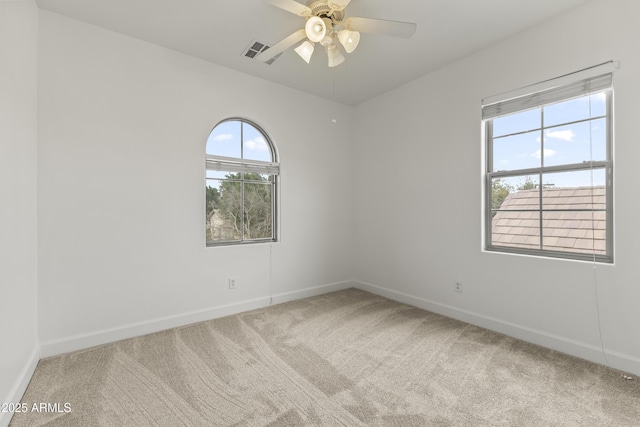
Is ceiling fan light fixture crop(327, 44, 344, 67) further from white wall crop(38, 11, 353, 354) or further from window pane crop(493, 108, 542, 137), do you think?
window pane crop(493, 108, 542, 137)

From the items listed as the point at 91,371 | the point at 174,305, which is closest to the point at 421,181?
the point at 174,305

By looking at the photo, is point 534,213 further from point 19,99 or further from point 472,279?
point 19,99

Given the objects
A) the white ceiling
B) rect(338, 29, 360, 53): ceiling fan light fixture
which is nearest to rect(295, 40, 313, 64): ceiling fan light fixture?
rect(338, 29, 360, 53): ceiling fan light fixture

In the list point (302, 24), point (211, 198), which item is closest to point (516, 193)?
point (302, 24)

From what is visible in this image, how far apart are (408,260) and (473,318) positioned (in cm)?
95

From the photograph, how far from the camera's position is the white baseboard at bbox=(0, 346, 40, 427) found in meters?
1.61

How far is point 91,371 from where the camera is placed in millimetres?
2152

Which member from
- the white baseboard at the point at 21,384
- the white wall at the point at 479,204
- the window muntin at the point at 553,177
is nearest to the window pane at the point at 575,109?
the window muntin at the point at 553,177

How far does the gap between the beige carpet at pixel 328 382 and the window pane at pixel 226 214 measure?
3.41ft

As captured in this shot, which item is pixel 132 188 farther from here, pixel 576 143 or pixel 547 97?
pixel 576 143

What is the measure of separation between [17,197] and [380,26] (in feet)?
8.65

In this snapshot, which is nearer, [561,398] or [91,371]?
[561,398]

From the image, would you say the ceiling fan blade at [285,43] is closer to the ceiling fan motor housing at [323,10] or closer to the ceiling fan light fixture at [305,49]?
the ceiling fan light fixture at [305,49]

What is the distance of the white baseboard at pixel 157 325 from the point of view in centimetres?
241
